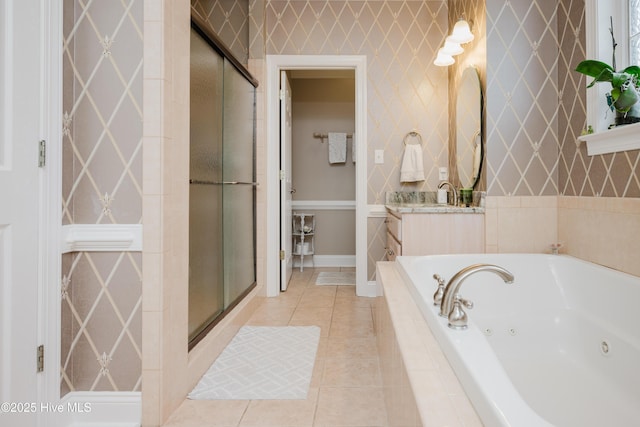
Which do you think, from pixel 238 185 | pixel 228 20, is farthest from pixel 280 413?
pixel 228 20

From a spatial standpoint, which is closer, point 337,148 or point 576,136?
point 576,136

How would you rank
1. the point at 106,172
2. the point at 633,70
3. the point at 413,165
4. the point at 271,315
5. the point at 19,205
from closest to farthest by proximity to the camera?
the point at 19,205 < the point at 106,172 < the point at 633,70 < the point at 271,315 < the point at 413,165

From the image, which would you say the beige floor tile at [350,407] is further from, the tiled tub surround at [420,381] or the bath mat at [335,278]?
the bath mat at [335,278]

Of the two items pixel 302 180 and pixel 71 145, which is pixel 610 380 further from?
pixel 302 180

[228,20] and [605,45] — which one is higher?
[228,20]

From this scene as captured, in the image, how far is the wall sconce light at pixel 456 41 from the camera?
2447 mm

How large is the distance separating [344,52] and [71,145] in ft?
8.13

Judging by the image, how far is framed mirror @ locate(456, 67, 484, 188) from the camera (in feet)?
8.21

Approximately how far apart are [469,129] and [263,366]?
82.9 inches

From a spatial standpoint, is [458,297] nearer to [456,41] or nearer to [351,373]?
[351,373]

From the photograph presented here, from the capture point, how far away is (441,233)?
7.85ft

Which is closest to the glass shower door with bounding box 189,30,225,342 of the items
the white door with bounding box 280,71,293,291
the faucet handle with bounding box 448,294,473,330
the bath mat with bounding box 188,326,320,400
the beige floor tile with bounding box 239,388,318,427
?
the bath mat with bounding box 188,326,320,400

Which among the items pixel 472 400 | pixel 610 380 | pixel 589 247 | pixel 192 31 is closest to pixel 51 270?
pixel 192 31

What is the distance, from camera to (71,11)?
1417mm
